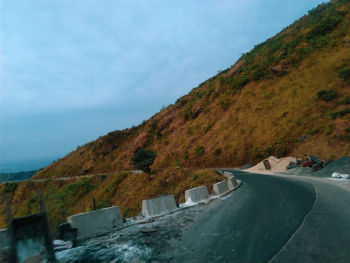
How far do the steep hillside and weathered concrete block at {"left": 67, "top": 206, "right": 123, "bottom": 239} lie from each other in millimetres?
23855

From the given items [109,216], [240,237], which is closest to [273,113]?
[240,237]

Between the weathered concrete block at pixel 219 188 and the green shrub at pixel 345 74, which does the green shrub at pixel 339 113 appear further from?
the weathered concrete block at pixel 219 188

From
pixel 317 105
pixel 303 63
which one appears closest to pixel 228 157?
pixel 317 105

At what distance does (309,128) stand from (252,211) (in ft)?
85.2

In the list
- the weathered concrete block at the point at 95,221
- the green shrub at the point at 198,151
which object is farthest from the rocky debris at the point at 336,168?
the green shrub at the point at 198,151

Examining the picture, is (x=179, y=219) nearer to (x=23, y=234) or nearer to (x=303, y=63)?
(x=23, y=234)

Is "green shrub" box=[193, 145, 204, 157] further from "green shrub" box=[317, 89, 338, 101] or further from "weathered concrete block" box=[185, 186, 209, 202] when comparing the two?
"weathered concrete block" box=[185, 186, 209, 202]

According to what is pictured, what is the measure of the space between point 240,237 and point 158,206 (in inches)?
163

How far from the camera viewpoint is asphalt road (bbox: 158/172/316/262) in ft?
16.5

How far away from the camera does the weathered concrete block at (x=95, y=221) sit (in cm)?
702

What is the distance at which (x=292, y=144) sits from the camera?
29688 millimetres

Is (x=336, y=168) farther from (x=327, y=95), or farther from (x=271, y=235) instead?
(x=327, y=95)

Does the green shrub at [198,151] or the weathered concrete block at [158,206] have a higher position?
the green shrub at [198,151]

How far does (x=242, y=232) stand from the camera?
6324 mm
